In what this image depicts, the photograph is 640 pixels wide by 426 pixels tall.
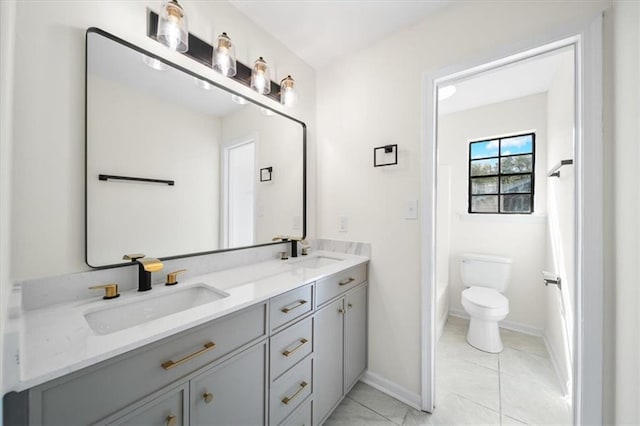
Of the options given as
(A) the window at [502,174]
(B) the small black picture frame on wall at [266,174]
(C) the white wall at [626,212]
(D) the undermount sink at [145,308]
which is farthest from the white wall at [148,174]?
(A) the window at [502,174]

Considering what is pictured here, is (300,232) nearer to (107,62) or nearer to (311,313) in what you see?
(311,313)

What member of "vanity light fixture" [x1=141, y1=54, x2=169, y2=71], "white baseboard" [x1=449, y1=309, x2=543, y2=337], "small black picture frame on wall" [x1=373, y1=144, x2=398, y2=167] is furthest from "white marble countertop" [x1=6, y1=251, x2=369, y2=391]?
"white baseboard" [x1=449, y1=309, x2=543, y2=337]

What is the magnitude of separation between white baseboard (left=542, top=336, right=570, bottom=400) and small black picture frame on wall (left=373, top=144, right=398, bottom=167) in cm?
187

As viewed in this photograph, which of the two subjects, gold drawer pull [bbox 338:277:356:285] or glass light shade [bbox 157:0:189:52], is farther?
gold drawer pull [bbox 338:277:356:285]

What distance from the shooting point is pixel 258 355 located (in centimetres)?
101

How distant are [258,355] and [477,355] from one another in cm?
205

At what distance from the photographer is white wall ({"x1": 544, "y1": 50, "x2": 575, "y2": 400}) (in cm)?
154

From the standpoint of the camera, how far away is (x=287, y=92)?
5.73ft

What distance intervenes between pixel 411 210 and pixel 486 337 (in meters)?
1.53

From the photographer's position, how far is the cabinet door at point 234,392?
0.83m

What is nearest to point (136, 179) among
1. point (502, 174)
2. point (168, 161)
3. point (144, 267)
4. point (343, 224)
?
point (168, 161)

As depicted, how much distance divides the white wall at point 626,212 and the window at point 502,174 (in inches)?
69.7

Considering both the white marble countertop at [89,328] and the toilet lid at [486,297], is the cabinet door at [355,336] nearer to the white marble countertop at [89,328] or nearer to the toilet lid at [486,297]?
the white marble countertop at [89,328]

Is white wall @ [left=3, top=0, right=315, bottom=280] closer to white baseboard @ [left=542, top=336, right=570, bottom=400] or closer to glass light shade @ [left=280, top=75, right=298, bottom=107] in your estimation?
glass light shade @ [left=280, top=75, right=298, bottom=107]
